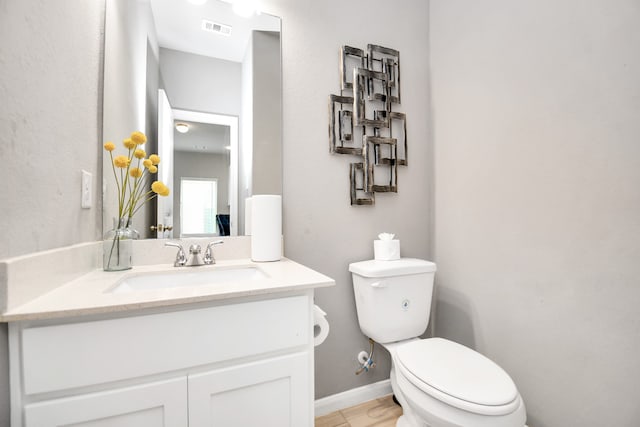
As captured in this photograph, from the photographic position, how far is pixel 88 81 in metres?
0.98

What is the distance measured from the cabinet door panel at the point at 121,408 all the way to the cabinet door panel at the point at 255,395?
0.04 meters

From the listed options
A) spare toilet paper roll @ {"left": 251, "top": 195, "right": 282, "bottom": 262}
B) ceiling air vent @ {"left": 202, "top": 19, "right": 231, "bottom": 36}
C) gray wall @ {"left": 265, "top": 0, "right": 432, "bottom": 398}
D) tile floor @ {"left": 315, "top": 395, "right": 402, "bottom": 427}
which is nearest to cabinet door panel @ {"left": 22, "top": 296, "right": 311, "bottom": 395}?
spare toilet paper roll @ {"left": 251, "top": 195, "right": 282, "bottom": 262}

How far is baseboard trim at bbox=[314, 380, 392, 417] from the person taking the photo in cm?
145

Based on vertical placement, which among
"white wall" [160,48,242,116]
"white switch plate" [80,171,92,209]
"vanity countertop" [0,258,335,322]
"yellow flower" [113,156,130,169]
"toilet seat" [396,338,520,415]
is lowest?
"toilet seat" [396,338,520,415]

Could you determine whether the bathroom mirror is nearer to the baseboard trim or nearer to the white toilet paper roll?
the white toilet paper roll

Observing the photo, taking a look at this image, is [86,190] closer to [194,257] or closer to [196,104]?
[194,257]

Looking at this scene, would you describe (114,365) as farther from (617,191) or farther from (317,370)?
(617,191)

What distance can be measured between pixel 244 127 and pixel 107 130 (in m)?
0.53

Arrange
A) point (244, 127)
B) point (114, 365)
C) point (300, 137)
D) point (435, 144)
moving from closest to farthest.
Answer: point (114, 365), point (244, 127), point (300, 137), point (435, 144)

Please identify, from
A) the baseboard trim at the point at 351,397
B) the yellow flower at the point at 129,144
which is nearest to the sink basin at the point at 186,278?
the yellow flower at the point at 129,144

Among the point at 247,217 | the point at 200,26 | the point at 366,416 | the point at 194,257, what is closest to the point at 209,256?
the point at 194,257

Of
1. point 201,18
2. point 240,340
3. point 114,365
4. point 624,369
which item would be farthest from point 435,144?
point 114,365

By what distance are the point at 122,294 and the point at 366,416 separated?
1334 mm

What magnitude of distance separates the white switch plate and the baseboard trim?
1334 millimetres
